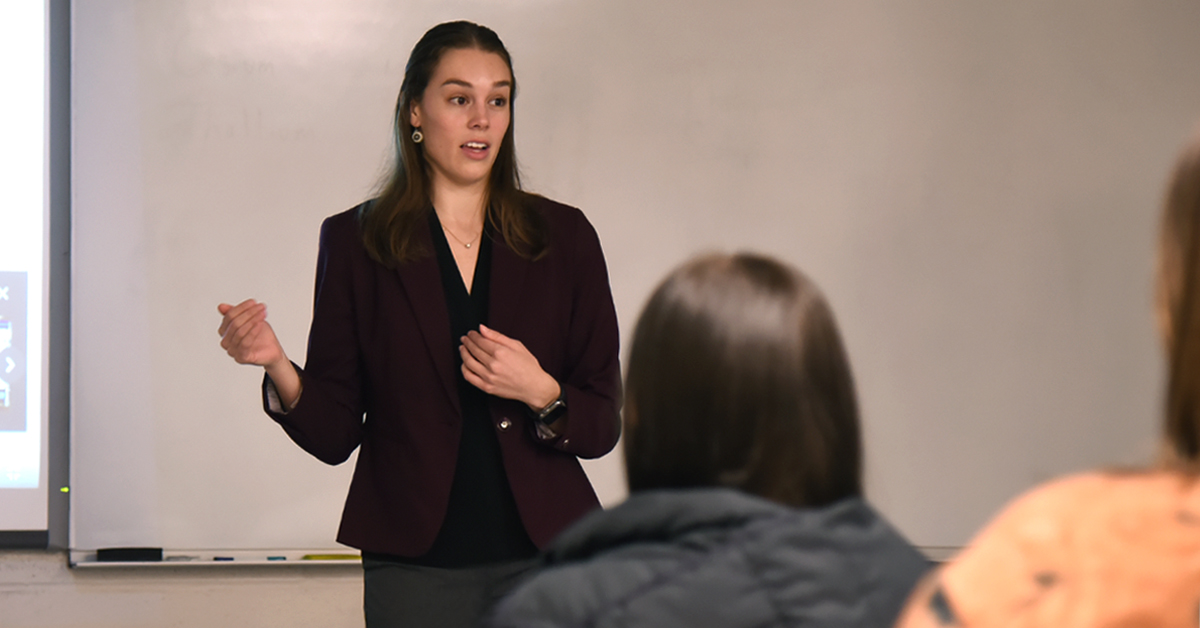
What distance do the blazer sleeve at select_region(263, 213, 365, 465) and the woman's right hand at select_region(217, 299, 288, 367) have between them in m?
0.06

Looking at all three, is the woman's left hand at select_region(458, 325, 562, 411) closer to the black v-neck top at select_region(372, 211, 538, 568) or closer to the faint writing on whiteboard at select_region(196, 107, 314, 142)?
the black v-neck top at select_region(372, 211, 538, 568)

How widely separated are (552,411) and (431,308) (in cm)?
27

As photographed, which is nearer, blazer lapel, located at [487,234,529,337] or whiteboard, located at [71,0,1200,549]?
blazer lapel, located at [487,234,529,337]

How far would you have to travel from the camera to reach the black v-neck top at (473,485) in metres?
1.58

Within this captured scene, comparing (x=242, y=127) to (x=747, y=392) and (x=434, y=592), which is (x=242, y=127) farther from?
(x=747, y=392)

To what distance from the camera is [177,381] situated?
10.1ft

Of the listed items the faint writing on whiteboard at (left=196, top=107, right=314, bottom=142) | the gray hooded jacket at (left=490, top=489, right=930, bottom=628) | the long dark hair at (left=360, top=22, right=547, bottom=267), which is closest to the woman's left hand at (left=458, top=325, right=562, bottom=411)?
the long dark hair at (left=360, top=22, right=547, bottom=267)

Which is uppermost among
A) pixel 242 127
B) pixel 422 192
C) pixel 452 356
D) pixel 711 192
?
pixel 242 127

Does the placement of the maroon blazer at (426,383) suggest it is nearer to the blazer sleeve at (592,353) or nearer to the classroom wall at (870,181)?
the blazer sleeve at (592,353)

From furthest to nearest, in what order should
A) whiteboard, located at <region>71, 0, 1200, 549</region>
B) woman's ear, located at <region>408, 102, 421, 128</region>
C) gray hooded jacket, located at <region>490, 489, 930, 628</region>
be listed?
1. whiteboard, located at <region>71, 0, 1200, 549</region>
2. woman's ear, located at <region>408, 102, 421, 128</region>
3. gray hooded jacket, located at <region>490, 489, 930, 628</region>

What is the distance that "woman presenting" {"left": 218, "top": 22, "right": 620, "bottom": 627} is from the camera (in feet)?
5.16

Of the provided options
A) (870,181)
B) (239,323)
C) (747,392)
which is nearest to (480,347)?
(239,323)

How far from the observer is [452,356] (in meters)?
1.66

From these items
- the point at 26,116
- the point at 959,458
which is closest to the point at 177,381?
the point at 26,116
